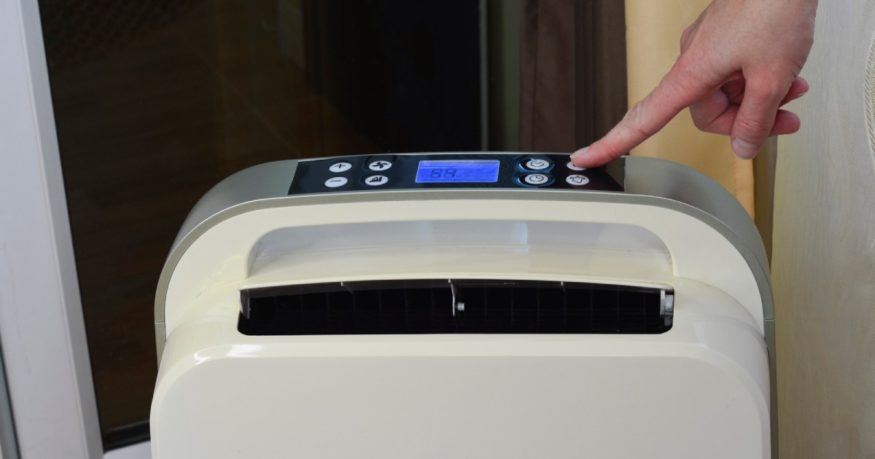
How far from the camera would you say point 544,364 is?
0.68 meters

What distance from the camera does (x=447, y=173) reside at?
772 mm

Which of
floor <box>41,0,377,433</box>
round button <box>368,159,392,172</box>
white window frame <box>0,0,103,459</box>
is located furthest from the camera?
floor <box>41,0,377,433</box>

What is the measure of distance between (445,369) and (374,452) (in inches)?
3.0

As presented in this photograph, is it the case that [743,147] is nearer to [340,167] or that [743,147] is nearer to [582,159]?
[582,159]

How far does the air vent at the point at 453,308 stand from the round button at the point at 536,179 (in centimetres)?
7

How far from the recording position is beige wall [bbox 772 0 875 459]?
91cm

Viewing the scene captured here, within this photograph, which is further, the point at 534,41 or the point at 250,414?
the point at 534,41

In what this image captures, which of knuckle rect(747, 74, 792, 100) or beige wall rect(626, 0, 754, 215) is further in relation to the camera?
beige wall rect(626, 0, 754, 215)

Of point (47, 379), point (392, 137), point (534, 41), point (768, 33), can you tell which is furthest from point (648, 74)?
point (47, 379)

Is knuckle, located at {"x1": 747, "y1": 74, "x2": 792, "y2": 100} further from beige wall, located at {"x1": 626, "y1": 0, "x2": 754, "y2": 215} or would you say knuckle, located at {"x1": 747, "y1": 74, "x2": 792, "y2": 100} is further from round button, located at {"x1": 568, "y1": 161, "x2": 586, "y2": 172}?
beige wall, located at {"x1": 626, "y1": 0, "x2": 754, "y2": 215}

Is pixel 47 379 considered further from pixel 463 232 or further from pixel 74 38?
pixel 463 232

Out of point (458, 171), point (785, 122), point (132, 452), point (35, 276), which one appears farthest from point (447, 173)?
point (132, 452)

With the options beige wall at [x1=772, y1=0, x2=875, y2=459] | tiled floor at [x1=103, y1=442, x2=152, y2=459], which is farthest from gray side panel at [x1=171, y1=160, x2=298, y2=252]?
tiled floor at [x1=103, y1=442, x2=152, y2=459]

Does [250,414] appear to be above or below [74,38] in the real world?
below
